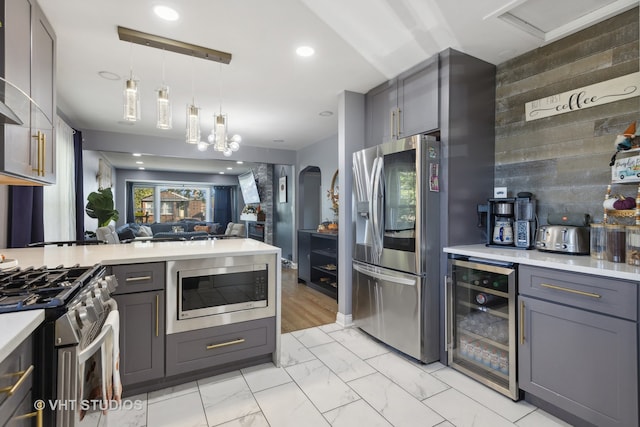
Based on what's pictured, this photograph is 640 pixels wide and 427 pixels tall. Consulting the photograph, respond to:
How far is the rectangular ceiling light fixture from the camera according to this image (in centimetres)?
215

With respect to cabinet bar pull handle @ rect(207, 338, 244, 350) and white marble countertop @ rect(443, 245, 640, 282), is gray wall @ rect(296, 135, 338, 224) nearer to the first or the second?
white marble countertop @ rect(443, 245, 640, 282)

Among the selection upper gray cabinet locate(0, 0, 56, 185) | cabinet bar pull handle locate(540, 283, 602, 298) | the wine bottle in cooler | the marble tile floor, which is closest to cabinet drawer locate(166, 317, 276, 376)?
the marble tile floor

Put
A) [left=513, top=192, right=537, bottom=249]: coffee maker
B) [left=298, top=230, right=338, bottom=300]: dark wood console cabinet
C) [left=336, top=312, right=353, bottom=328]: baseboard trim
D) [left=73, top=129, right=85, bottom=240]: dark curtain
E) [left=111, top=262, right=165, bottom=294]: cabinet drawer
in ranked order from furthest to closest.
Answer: [left=298, top=230, right=338, bottom=300]: dark wood console cabinet, [left=73, top=129, right=85, bottom=240]: dark curtain, [left=336, top=312, right=353, bottom=328]: baseboard trim, [left=513, top=192, right=537, bottom=249]: coffee maker, [left=111, top=262, right=165, bottom=294]: cabinet drawer

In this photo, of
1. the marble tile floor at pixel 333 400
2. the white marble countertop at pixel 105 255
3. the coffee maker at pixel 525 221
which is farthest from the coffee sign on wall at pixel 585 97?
the white marble countertop at pixel 105 255

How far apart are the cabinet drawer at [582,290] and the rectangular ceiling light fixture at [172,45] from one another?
8.57ft

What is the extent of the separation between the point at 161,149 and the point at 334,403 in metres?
4.73

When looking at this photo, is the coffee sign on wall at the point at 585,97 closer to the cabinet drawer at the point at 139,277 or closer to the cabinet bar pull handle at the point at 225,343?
the cabinet bar pull handle at the point at 225,343

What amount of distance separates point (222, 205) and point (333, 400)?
10.1 metres

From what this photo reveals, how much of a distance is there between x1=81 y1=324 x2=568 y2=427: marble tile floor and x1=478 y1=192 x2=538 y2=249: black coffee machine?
1034 mm

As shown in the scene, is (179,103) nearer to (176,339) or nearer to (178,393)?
(176,339)

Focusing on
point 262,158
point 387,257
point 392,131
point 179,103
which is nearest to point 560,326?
point 387,257

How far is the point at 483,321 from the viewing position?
220 cm

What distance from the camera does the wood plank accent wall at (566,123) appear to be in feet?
6.43

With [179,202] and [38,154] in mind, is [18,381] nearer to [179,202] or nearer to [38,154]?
[38,154]
